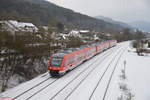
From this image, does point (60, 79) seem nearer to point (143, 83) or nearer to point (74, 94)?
point (74, 94)

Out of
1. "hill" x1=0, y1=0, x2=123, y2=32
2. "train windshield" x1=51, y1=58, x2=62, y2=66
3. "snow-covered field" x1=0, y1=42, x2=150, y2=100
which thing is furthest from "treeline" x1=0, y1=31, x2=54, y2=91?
"hill" x1=0, y1=0, x2=123, y2=32

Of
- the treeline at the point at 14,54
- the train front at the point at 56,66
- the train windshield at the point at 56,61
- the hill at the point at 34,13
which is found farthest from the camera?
the hill at the point at 34,13

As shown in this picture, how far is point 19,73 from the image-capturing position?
23281mm

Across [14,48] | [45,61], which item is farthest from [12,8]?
[14,48]

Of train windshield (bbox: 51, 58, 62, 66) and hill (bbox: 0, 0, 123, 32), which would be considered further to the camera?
hill (bbox: 0, 0, 123, 32)

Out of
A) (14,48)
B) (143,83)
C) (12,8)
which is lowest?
(143,83)

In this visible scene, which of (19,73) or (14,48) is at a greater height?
(14,48)

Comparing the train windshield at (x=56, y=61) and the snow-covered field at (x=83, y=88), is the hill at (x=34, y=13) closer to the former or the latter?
the train windshield at (x=56, y=61)

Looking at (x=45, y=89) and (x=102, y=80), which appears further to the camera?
(x=102, y=80)

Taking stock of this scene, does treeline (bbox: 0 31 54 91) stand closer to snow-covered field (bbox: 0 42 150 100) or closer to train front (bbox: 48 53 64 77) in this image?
snow-covered field (bbox: 0 42 150 100)

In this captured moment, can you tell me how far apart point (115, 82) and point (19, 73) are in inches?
544

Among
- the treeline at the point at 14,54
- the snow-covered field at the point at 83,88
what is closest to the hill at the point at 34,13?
the treeline at the point at 14,54

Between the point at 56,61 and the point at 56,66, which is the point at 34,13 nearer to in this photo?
the point at 56,61

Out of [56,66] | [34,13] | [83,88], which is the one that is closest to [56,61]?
[56,66]
